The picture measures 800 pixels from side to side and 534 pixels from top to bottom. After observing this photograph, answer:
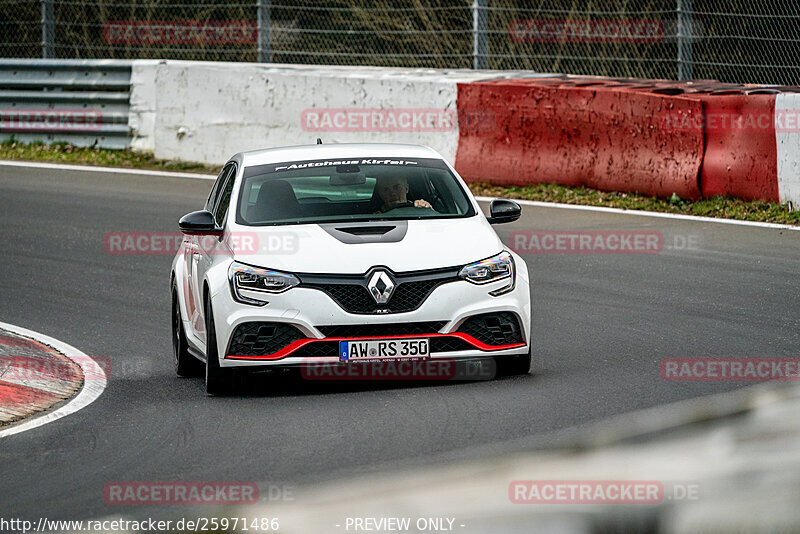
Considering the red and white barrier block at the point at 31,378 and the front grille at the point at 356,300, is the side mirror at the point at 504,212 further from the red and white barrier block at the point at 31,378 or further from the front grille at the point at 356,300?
the red and white barrier block at the point at 31,378

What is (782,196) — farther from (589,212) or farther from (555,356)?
(555,356)

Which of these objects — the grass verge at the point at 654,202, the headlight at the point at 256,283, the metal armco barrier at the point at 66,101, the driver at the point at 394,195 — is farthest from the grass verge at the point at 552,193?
the headlight at the point at 256,283

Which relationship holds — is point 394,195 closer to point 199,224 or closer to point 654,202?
point 199,224

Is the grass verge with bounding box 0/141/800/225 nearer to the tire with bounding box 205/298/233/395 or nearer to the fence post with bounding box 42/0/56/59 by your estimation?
the fence post with bounding box 42/0/56/59

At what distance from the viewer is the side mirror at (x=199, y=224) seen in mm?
8742

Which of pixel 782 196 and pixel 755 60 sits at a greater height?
pixel 755 60

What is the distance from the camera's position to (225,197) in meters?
9.48

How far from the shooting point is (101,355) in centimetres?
985

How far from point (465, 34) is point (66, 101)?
599 centimetres

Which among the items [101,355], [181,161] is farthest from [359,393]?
[181,161]

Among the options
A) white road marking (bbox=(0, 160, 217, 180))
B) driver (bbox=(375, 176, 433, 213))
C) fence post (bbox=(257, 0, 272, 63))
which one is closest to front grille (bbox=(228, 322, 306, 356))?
driver (bbox=(375, 176, 433, 213))

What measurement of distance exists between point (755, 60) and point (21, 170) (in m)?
10.0

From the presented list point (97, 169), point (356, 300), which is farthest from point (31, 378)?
point (97, 169)

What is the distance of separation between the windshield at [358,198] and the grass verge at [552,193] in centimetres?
585
